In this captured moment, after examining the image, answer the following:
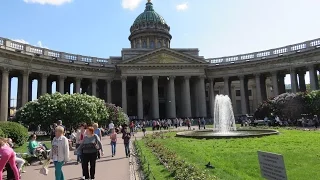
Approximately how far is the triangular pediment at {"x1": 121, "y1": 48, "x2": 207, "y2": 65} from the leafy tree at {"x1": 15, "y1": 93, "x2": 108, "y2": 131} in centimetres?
2992

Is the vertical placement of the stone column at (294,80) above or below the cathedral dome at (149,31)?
below

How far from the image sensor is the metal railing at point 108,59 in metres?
50.1

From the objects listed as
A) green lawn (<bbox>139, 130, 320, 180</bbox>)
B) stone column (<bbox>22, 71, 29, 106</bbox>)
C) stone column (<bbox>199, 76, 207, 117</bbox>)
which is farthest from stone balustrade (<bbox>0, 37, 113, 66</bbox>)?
green lawn (<bbox>139, 130, 320, 180</bbox>)

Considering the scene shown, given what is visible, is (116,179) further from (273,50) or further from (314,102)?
(273,50)

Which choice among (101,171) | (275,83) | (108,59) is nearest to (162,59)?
(108,59)

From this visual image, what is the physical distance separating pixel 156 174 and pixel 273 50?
57.1m

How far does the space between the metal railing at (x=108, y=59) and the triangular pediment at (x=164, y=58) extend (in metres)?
5.66

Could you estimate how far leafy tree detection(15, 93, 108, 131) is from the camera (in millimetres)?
33562

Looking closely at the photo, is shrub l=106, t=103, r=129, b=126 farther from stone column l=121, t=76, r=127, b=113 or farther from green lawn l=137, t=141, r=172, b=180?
green lawn l=137, t=141, r=172, b=180

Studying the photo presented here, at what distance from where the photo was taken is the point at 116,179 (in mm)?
12500

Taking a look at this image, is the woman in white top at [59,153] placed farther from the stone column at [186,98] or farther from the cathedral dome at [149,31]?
the cathedral dome at [149,31]

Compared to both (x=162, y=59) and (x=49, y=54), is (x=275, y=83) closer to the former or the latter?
(x=162, y=59)

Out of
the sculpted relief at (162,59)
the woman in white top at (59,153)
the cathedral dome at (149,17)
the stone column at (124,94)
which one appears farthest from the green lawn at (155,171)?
the cathedral dome at (149,17)

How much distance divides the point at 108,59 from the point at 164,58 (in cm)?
1250
